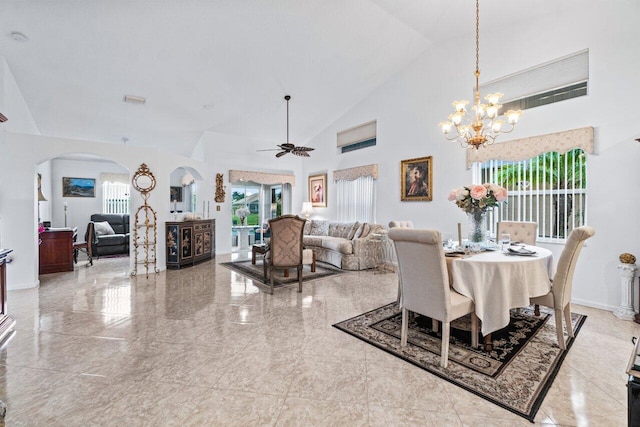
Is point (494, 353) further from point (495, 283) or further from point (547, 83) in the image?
point (547, 83)

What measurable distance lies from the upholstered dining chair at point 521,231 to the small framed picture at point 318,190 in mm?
4532

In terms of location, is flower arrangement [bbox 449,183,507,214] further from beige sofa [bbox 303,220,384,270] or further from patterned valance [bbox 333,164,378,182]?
patterned valance [bbox 333,164,378,182]

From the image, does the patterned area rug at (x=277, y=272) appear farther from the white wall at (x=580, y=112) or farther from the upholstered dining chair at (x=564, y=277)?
the upholstered dining chair at (x=564, y=277)

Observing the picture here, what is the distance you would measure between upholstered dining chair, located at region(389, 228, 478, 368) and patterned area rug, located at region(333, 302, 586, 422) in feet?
0.46

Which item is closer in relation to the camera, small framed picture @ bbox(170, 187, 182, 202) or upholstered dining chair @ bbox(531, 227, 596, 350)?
Answer: upholstered dining chair @ bbox(531, 227, 596, 350)

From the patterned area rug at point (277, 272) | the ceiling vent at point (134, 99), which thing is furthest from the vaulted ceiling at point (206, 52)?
the patterned area rug at point (277, 272)

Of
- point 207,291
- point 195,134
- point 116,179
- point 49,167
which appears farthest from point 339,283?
point 49,167

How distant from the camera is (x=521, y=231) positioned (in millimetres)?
3568

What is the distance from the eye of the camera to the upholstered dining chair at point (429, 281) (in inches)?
82.3

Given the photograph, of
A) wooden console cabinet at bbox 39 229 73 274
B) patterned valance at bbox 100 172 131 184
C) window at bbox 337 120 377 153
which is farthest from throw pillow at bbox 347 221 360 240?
patterned valance at bbox 100 172 131 184

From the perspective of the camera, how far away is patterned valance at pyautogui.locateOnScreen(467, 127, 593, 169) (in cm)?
343

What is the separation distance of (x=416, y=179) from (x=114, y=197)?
29.2ft

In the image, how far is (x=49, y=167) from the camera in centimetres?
770

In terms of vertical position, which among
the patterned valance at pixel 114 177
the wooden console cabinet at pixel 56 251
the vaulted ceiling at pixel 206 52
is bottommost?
the wooden console cabinet at pixel 56 251
